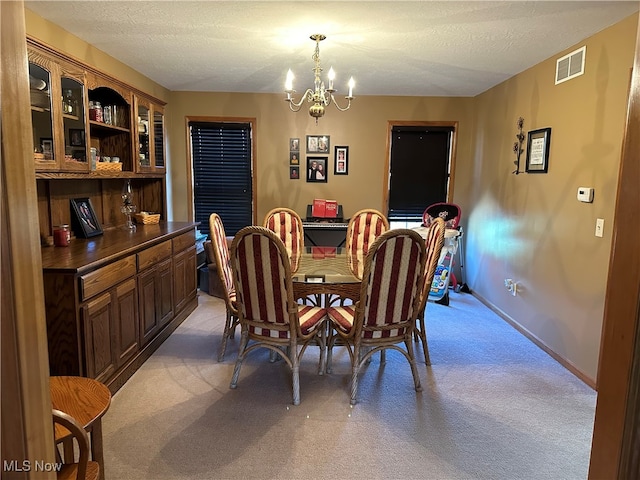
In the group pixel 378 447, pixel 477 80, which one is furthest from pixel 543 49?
pixel 378 447

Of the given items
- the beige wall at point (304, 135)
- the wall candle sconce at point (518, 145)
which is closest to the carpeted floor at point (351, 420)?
the wall candle sconce at point (518, 145)

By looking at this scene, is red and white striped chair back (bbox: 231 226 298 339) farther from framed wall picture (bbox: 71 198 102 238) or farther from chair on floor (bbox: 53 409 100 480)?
framed wall picture (bbox: 71 198 102 238)

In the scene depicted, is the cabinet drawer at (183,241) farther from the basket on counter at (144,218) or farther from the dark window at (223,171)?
the dark window at (223,171)

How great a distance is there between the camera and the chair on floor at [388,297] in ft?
8.02

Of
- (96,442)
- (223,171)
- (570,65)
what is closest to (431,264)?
(570,65)

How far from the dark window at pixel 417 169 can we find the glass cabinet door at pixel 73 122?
352 centimetres

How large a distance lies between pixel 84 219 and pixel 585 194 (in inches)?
145

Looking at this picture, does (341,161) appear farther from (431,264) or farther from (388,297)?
(388,297)

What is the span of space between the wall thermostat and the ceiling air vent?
0.86 metres

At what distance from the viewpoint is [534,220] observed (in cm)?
371

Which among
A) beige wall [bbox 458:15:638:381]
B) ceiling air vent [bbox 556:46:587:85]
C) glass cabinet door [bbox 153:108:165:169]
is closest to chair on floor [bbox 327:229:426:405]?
beige wall [bbox 458:15:638:381]

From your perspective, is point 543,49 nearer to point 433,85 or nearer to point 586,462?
point 433,85

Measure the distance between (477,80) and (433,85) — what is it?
1.52 feet

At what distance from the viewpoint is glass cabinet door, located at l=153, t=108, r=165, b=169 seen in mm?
4207
